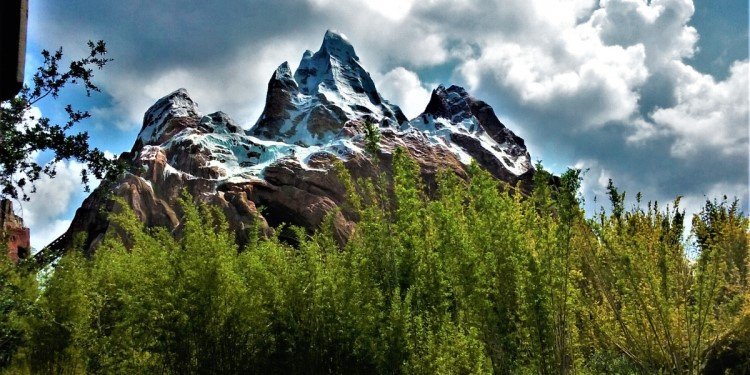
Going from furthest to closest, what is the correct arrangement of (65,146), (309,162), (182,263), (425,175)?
1. (425,175)
2. (309,162)
3. (182,263)
4. (65,146)

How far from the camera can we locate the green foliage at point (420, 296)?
6.78 m

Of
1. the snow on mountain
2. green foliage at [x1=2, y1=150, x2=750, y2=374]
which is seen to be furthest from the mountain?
green foliage at [x1=2, y1=150, x2=750, y2=374]

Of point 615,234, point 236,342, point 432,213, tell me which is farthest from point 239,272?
point 615,234

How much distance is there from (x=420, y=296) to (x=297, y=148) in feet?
134

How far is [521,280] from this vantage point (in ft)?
22.5

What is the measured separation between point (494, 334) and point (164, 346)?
13.4 ft

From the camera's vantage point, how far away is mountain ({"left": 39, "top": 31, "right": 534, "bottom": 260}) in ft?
130

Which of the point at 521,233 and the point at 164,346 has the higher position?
the point at 521,233

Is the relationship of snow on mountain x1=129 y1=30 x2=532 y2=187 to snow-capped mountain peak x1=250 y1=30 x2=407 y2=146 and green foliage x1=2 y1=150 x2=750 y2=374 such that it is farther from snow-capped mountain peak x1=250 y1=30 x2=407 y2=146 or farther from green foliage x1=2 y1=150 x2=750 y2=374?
green foliage x1=2 y1=150 x2=750 y2=374

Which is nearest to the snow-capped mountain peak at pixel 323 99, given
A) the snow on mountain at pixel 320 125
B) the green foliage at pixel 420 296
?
the snow on mountain at pixel 320 125

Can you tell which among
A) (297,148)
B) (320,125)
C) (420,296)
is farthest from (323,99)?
(420,296)

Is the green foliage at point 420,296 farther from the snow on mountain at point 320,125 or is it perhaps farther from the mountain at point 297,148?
the snow on mountain at point 320,125

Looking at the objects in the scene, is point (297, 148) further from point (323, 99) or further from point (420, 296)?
point (420, 296)

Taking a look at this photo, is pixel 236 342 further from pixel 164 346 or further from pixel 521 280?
pixel 521 280
